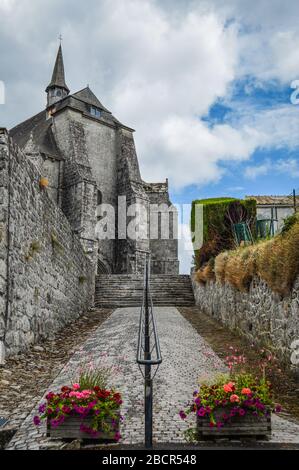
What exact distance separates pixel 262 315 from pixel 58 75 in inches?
1271

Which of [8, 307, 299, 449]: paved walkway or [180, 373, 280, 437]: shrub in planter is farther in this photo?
[8, 307, 299, 449]: paved walkway

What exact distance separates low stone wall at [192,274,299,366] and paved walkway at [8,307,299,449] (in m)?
0.81

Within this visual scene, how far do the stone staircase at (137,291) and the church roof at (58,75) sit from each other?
70.5 feet

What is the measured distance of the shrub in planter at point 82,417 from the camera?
3123 millimetres

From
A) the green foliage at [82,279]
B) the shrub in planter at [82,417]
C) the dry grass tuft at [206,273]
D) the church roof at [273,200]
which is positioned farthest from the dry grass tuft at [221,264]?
the church roof at [273,200]

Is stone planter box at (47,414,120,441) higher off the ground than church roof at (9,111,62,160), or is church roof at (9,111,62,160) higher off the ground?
church roof at (9,111,62,160)

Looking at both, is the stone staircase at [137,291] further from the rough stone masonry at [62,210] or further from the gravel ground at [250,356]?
the gravel ground at [250,356]

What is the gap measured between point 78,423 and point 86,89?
29693 mm

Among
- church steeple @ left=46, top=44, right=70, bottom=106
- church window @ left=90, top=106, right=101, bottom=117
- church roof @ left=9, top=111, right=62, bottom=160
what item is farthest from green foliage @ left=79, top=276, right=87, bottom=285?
church steeple @ left=46, top=44, right=70, bottom=106

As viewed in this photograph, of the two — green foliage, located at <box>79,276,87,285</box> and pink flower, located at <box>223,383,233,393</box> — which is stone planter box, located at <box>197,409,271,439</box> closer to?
pink flower, located at <box>223,383,233,393</box>

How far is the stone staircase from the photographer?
50.5ft

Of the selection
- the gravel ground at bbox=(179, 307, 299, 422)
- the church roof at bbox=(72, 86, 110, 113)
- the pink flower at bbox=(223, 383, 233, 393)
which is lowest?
the gravel ground at bbox=(179, 307, 299, 422)

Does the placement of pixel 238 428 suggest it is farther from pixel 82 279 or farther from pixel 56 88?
A: pixel 56 88
